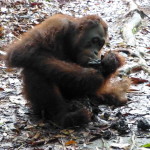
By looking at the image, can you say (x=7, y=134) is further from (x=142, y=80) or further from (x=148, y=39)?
(x=148, y=39)

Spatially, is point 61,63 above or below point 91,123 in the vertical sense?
above

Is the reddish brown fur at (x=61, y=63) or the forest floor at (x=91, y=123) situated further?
the reddish brown fur at (x=61, y=63)

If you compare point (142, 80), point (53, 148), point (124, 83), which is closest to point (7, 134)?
point (53, 148)

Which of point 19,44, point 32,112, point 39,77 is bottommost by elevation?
point 32,112

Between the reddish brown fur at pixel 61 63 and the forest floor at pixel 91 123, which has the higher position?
the reddish brown fur at pixel 61 63

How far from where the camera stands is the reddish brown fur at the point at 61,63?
3.42 metres

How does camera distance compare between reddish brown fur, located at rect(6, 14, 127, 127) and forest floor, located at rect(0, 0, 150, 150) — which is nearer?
forest floor, located at rect(0, 0, 150, 150)

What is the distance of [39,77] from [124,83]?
1.29m

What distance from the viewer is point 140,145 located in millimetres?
3025

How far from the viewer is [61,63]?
3.46 meters

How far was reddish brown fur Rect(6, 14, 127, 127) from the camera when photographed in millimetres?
3416

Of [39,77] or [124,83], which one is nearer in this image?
[39,77]

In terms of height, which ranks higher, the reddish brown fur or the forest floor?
the reddish brown fur

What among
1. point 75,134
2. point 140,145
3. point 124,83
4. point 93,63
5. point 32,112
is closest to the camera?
point 140,145
